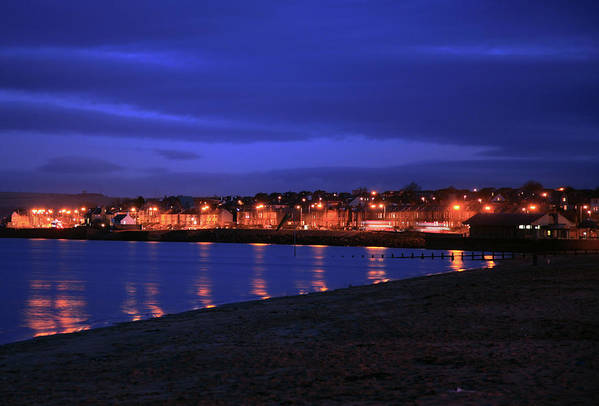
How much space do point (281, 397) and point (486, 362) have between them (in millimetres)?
4207

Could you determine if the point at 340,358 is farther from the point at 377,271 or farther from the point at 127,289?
the point at 377,271

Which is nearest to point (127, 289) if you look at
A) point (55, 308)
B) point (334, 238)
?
point (55, 308)

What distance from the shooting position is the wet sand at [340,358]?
990cm

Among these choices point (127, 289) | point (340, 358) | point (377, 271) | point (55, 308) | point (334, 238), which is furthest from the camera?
point (334, 238)

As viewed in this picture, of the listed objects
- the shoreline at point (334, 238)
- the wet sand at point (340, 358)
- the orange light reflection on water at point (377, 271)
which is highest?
the wet sand at point (340, 358)

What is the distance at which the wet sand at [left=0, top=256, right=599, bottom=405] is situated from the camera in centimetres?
990

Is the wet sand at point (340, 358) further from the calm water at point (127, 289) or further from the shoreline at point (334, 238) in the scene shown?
the shoreline at point (334, 238)

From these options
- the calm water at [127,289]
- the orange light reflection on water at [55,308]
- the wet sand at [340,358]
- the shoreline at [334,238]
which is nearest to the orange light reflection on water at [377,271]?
the calm water at [127,289]

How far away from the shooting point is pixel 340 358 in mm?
12836

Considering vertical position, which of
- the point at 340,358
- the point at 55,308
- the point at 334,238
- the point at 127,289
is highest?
the point at 340,358

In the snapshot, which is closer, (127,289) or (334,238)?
(127,289)

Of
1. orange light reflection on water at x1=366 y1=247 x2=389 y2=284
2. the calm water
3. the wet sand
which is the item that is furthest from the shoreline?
the wet sand

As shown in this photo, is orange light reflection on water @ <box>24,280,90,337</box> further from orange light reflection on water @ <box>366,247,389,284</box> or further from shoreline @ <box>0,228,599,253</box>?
shoreline @ <box>0,228,599,253</box>

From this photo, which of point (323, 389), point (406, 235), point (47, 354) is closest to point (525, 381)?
point (323, 389)
